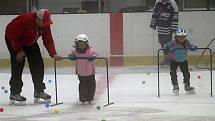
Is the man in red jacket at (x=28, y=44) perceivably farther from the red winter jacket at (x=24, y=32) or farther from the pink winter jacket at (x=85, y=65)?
the pink winter jacket at (x=85, y=65)

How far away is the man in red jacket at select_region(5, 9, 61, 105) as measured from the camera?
862cm

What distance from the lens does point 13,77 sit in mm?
8977

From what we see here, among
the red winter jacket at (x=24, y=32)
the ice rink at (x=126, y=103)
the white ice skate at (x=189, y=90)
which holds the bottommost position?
the ice rink at (x=126, y=103)

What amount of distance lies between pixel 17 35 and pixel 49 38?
0.53 m

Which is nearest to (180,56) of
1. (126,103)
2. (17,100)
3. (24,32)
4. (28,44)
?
(126,103)

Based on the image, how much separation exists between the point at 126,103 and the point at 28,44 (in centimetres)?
171

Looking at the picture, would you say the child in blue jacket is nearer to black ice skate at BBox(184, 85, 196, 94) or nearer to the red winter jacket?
black ice skate at BBox(184, 85, 196, 94)

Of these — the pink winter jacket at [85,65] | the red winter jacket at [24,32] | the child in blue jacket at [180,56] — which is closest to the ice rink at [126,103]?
the child in blue jacket at [180,56]

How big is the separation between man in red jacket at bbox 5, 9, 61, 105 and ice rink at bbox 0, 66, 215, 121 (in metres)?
0.29

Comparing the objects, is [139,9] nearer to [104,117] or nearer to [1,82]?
[1,82]

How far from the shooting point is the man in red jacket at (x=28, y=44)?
340 inches

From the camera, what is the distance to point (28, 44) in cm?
880

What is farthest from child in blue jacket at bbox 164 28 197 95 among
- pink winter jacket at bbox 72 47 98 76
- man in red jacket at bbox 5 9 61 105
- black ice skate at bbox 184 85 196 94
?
man in red jacket at bbox 5 9 61 105

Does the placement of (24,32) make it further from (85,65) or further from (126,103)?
(126,103)
